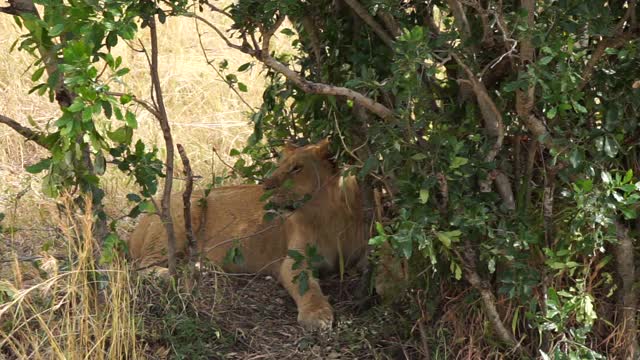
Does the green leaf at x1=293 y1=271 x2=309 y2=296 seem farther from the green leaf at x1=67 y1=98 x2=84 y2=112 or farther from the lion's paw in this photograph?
the green leaf at x1=67 y1=98 x2=84 y2=112

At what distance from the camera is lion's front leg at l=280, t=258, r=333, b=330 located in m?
4.89

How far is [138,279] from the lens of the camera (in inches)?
183

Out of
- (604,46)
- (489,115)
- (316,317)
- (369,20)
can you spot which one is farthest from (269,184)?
(604,46)

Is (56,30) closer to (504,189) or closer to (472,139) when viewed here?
(472,139)

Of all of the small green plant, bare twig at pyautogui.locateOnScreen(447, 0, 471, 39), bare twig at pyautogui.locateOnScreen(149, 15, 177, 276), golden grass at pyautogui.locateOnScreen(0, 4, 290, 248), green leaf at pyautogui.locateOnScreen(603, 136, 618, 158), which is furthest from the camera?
golden grass at pyautogui.locateOnScreen(0, 4, 290, 248)

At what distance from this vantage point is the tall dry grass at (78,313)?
13.0 ft

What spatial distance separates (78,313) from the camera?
13.4 feet

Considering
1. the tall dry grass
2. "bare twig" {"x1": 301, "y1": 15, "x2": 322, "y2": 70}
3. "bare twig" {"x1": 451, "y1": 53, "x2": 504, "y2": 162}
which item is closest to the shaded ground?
the tall dry grass

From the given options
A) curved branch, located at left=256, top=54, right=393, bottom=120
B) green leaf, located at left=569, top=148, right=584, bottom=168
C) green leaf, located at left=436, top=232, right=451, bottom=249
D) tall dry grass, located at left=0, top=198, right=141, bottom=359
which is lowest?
tall dry grass, located at left=0, top=198, right=141, bottom=359

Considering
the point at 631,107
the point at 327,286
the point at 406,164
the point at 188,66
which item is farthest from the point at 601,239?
the point at 188,66

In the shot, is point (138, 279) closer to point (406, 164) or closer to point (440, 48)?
point (406, 164)

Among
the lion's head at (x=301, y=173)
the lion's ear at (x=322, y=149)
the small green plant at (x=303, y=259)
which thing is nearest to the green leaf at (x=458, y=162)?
the small green plant at (x=303, y=259)

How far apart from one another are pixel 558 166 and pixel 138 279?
1.86m

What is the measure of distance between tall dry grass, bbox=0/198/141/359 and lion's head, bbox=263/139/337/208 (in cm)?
108
